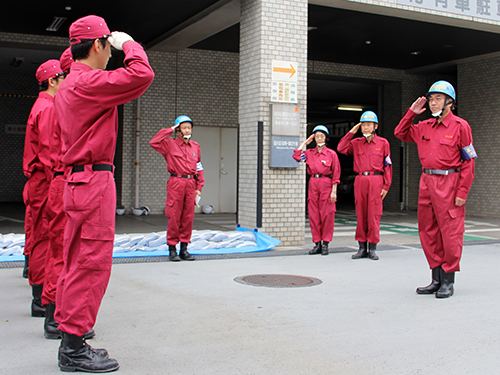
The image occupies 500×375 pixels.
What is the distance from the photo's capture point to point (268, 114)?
960 centimetres

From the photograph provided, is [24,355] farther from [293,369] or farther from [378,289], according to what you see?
[378,289]

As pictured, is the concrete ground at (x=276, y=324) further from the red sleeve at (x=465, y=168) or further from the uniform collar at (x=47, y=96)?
the uniform collar at (x=47, y=96)

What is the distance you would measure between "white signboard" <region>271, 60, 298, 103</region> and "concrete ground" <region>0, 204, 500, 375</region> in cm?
356

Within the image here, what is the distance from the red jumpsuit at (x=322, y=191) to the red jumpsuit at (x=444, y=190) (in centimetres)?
275

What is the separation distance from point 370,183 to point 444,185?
2.51 m

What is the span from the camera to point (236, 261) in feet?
26.0

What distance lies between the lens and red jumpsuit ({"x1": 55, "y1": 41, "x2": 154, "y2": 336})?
10.5ft

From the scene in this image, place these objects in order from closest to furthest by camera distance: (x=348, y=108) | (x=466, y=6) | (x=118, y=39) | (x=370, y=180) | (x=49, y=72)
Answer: (x=118, y=39) < (x=49, y=72) < (x=370, y=180) < (x=466, y=6) < (x=348, y=108)

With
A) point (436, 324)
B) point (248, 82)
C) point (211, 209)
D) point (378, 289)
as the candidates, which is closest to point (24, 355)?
point (436, 324)

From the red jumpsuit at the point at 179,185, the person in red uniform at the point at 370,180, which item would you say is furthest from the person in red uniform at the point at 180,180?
the person in red uniform at the point at 370,180

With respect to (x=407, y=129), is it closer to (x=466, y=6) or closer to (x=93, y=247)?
(x=93, y=247)

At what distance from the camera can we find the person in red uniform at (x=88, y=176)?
3.22 m

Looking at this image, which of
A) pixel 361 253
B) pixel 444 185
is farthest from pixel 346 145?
pixel 444 185

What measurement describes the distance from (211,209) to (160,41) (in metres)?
5.24
